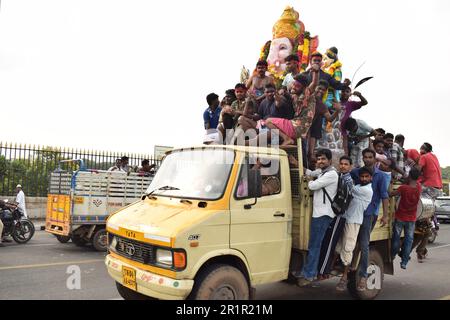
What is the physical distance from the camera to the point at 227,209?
13.8ft

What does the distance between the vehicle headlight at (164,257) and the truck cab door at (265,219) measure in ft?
2.23

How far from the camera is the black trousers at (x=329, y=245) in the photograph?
5.09 metres

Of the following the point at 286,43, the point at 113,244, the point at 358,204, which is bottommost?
the point at 113,244

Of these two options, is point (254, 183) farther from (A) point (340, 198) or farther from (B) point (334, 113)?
(B) point (334, 113)

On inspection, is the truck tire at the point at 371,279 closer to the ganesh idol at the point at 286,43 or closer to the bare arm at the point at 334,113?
the bare arm at the point at 334,113

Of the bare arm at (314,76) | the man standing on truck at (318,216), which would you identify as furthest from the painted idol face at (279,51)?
the man standing on truck at (318,216)

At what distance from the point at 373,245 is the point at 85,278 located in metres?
4.68

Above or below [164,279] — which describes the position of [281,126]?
above

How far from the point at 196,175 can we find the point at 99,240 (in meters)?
5.93

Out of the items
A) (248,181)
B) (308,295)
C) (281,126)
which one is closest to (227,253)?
(248,181)

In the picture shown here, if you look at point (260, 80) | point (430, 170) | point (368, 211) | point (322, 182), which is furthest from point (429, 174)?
point (322, 182)

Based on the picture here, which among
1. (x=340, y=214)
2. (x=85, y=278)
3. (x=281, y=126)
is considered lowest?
(x=85, y=278)

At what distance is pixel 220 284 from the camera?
404 cm

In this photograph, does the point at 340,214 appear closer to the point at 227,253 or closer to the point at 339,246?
the point at 339,246
